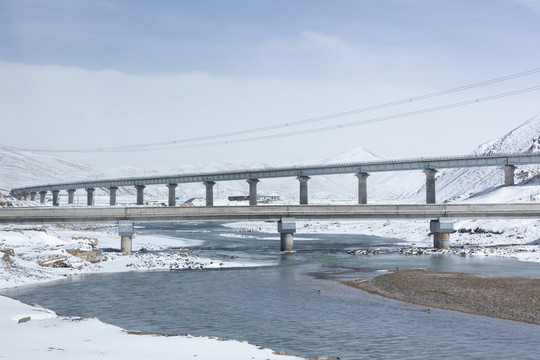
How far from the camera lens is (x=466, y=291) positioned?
37.1m

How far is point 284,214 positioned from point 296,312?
147 ft

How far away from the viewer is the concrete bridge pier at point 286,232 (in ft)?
243

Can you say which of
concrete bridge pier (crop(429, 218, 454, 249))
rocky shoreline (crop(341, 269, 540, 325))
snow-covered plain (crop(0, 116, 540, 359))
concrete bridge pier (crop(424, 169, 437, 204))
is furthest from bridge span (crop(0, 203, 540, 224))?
concrete bridge pier (crop(424, 169, 437, 204))

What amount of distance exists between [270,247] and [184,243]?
1316 cm

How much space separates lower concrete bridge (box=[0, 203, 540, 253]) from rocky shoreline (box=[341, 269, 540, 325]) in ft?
95.4

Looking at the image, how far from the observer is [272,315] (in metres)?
30.8

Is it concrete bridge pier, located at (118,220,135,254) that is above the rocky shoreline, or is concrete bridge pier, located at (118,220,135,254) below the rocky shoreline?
above

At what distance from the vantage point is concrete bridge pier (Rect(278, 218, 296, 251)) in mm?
74125

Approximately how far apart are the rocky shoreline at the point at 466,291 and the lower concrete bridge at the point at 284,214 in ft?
95.4

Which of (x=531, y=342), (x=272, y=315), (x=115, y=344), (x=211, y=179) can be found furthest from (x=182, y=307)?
(x=211, y=179)

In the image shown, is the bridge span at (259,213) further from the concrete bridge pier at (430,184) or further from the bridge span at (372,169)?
the concrete bridge pier at (430,184)

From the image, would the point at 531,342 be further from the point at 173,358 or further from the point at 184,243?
the point at 184,243

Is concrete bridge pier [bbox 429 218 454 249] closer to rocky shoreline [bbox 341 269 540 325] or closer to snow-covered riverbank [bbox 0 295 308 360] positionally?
rocky shoreline [bbox 341 269 540 325]

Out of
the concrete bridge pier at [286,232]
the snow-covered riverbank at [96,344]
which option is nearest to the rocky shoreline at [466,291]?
the snow-covered riverbank at [96,344]
